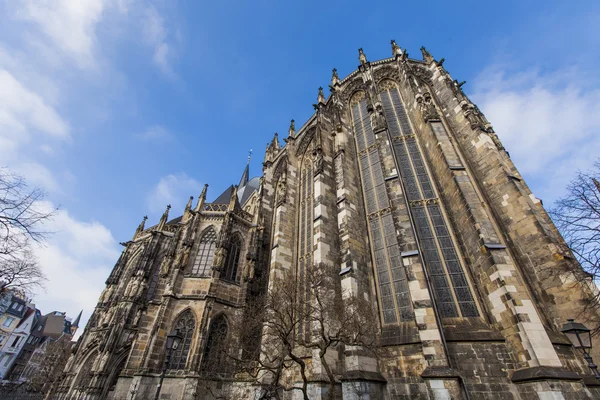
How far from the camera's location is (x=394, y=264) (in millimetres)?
9891

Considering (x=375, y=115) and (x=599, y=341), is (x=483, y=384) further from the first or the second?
(x=375, y=115)

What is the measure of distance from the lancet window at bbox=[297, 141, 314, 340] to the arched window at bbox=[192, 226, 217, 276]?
207 inches

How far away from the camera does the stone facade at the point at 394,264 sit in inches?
280

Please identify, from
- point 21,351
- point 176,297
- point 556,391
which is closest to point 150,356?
point 176,297

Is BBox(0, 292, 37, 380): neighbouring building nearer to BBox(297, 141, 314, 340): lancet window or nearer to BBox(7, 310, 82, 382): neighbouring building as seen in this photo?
BBox(7, 310, 82, 382): neighbouring building

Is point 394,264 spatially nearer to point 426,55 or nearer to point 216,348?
point 216,348

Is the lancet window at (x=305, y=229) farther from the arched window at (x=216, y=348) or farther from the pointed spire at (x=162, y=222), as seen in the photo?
the pointed spire at (x=162, y=222)

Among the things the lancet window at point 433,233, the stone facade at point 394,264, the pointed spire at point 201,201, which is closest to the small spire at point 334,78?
the stone facade at point 394,264

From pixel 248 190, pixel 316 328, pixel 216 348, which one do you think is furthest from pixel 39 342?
pixel 316 328

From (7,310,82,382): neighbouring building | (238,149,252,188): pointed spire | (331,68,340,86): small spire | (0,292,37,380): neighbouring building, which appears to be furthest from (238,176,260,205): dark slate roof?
(0,292,37,380): neighbouring building

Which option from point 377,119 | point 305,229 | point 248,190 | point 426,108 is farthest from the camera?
point 248,190

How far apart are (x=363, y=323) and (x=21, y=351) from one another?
56386mm

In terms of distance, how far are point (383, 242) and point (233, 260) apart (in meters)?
9.20

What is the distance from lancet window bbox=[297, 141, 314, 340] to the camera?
11.5 meters
